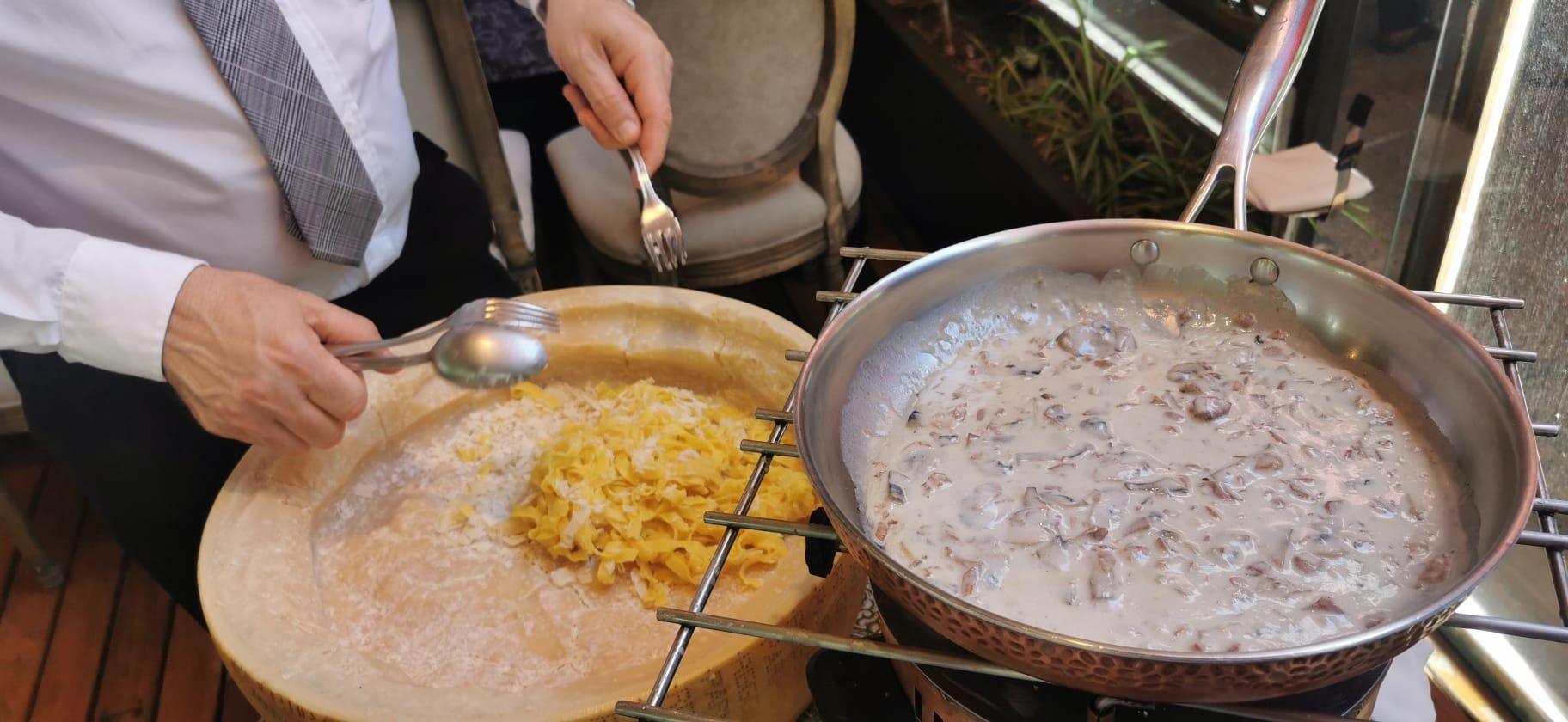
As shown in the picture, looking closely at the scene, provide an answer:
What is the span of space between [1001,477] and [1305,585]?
189 millimetres

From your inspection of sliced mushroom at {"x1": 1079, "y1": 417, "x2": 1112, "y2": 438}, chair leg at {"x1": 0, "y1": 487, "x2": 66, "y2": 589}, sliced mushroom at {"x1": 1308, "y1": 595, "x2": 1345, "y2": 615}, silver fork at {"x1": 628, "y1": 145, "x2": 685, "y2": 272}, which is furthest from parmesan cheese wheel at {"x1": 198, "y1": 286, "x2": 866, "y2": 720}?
chair leg at {"x1": 0, "y1": 487, "x2": 66, "y2": 589}

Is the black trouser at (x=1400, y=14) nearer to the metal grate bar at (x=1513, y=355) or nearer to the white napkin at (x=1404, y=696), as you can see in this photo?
the metal grate bar at (x=1513, y=355)

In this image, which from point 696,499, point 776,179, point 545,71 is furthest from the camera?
point 545,71

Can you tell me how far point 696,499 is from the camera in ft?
3.49

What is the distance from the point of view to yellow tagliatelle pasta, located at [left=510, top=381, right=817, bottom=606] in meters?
1.02

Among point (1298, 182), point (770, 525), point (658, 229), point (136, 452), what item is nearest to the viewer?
point (770, 525)

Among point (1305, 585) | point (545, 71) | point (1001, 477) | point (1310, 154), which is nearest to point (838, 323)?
point (1001, 477)

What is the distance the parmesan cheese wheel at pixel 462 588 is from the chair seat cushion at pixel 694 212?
2.48 ft

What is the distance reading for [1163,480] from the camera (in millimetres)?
672

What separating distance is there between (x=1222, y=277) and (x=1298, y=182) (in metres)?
0.76

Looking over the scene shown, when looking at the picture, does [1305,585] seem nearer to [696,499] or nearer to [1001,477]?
[1001,477]

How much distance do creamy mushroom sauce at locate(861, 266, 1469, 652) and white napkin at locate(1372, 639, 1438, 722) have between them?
19 centimetres

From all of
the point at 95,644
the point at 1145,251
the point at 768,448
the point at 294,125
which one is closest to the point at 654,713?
the point at 768,448

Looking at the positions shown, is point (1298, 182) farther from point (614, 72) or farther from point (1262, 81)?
point (614, 72)
